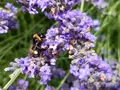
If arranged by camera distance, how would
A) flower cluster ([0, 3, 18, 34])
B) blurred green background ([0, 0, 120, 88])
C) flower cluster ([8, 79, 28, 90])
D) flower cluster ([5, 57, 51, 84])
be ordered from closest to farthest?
flower cluster ([5, 57, 51, 84]), flower cluster ([0, 3, 18, 34]), flower cluster ([8, 79, 28, 90]), blurred green background ([0, 0, 120, 88])

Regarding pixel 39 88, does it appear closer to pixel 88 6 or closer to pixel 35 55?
pixel 35 55

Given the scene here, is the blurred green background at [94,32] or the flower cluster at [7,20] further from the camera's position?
the blurred green background at [94,32]

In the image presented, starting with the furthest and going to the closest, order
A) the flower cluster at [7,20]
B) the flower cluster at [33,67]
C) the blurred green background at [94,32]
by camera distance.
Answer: the blurred green background at [94,32]
the flower cluster at [7,20]
the flower cluster at [33,67]

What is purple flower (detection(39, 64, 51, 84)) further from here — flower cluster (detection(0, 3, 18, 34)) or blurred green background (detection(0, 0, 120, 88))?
blurred green background (detection(0, 0, 120, 88))

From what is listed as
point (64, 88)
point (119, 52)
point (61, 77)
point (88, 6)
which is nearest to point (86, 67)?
point (64, 88)

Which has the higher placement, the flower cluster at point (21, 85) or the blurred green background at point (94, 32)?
the blurred green background at point (94, 32)

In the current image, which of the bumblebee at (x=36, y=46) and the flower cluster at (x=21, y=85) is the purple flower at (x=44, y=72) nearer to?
the bumblebee at (x=36, y=46)

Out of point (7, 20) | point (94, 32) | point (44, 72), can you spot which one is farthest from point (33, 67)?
point (94, 32)

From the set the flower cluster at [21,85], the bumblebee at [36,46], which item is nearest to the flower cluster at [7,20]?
the bumblebee at [36,46]

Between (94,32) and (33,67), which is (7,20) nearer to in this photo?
(33,67)

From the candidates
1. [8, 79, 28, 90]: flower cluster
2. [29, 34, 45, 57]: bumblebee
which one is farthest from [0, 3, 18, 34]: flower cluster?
[8, 79, 28, 90]: flower cluster

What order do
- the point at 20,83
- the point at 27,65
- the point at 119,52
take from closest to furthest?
1. the point at 27,65
2. the point at 20,83
3. the point at 119,52
